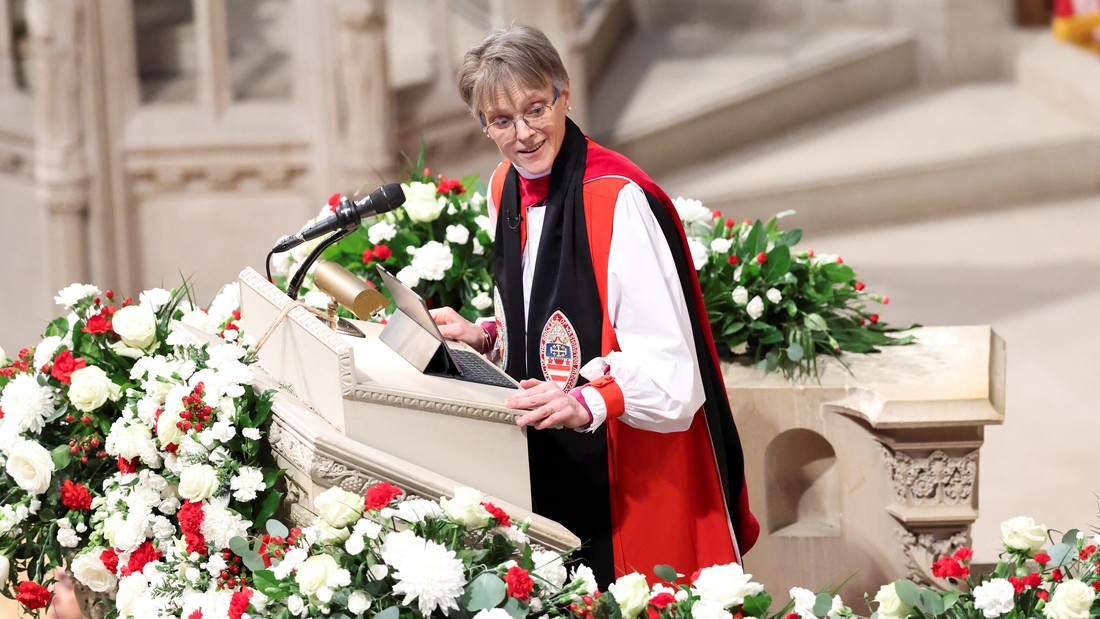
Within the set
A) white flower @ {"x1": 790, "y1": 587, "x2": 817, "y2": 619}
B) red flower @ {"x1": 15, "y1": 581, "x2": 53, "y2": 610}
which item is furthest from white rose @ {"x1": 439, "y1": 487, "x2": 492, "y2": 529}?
red flower @ {"x1": 15, "y1": 581, "x2": 53, "y2": 610}

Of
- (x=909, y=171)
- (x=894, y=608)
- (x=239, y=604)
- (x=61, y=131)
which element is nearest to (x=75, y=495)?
(x=239, y=604)

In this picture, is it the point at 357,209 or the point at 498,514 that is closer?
the point at 498,514

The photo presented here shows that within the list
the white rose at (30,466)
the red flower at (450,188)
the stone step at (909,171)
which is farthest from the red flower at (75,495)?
the stone step at (909,171)

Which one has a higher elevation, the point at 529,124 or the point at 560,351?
the point at 529,124

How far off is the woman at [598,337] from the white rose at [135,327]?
55 cm

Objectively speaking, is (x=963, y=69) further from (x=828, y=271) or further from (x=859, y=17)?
(x=828, y=271)

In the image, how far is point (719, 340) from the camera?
3365 millimetres

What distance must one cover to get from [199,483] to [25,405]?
0.54 meters

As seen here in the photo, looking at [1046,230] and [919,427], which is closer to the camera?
[919,427]

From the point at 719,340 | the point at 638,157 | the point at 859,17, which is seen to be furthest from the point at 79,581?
the point at 859,17

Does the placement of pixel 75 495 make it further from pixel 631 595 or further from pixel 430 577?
pixel 631 595

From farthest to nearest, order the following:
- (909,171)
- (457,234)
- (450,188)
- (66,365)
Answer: (909,171) < (450,188) < (457,234) < (66,365)

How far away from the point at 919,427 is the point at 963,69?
6.26 m

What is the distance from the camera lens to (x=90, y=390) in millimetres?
2496
